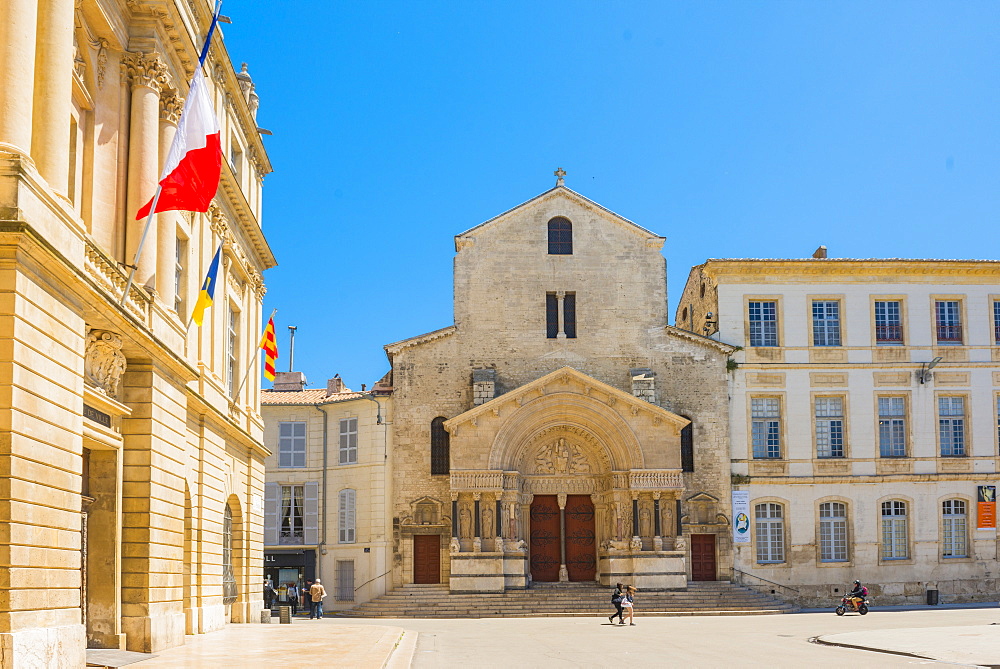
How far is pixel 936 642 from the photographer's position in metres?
19.7

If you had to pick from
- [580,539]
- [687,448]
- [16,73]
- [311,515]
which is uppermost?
[16,73]

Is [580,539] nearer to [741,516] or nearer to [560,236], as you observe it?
[741,516]

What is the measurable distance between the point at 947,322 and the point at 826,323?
4536mm

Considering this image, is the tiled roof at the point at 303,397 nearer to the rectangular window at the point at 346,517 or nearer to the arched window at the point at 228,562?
the rectangular window at the point at 346,517

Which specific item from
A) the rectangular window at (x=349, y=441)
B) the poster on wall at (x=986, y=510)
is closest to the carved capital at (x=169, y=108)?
the rectangular window at (x=349, y=441)

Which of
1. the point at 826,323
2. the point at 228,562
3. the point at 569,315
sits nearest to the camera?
the point at 228,562

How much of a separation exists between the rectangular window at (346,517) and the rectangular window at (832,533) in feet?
55.1

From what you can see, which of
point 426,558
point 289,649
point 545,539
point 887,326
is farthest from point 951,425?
point 289,649

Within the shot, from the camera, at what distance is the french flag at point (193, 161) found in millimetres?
16094

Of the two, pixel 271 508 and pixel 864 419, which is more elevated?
pixel 864 419

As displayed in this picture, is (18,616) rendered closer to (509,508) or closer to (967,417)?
(509,508)

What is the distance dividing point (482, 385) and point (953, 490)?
1731 centimetres

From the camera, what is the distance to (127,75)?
706 inches

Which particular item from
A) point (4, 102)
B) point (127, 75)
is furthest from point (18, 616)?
point (127, 75)
